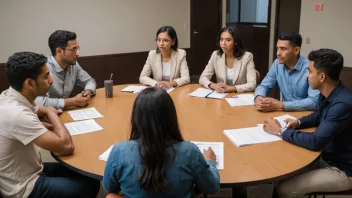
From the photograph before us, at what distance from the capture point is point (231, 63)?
3.26 metres

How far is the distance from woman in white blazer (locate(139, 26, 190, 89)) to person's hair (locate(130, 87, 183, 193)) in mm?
2061

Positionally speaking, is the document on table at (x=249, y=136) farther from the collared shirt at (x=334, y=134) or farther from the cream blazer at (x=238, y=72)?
the cream blazer at (x=238, y=72)

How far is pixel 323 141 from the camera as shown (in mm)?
1740

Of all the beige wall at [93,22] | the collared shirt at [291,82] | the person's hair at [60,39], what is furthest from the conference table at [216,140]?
the beige wall at [93,22]

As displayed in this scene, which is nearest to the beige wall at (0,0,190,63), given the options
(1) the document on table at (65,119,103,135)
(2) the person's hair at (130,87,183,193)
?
(1) the document on table at (65,119,103,135)

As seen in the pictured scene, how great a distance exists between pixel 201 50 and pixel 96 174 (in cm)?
508

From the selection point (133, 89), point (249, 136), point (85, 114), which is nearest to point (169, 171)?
point (249, 136)

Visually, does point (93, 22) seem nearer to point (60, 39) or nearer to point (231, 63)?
point (60, 39)

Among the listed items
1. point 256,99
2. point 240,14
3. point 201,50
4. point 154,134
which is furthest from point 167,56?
point 240,14

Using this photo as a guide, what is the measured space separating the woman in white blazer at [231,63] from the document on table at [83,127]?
50.2 inches

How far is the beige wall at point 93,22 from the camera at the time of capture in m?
4.54

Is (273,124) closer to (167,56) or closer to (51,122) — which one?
(51,122)

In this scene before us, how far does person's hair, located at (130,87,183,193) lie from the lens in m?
1.20

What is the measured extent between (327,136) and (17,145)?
1.61m
